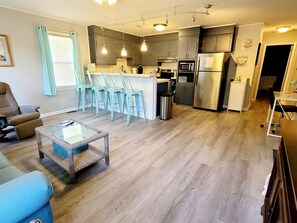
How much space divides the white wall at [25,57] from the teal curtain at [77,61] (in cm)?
24

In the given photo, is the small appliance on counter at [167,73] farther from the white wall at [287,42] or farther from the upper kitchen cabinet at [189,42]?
the white wall at [287,42]

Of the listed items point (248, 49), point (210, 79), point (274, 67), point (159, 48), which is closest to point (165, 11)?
point (210, 79)

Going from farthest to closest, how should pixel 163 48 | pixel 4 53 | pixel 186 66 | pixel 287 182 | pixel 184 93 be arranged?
1. pixel 163 48
2. pixel 184 93
3. pixel 186 66
4. pixel 4 53
5. pixel 287 182

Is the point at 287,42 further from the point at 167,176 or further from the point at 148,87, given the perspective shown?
the point at 167,176

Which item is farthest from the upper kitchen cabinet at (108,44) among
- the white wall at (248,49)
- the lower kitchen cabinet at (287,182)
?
the lower kitchen cabinet at (287,182)

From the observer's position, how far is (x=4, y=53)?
3.47 meters

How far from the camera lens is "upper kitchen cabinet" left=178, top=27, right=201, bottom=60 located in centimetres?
492

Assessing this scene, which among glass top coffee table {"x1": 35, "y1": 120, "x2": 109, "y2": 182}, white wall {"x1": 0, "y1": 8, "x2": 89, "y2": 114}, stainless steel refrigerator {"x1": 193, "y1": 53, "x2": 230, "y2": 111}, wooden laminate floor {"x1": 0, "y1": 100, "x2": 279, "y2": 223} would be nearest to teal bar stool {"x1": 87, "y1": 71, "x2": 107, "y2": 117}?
white wall {"x1": 0, "y1": 8, "x2": 89, "y2": 114}

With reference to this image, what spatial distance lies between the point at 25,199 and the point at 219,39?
5.53m

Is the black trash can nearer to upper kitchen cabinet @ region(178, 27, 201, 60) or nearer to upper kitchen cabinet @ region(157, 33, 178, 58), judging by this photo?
upper kitchen cabinet @ region(178, 27, 201, 60)

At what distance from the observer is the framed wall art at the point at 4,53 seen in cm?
343

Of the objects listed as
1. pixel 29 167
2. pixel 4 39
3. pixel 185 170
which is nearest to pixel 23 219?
pixel 29 167

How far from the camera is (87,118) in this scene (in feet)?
13.6

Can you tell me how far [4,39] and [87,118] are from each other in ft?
7.81
